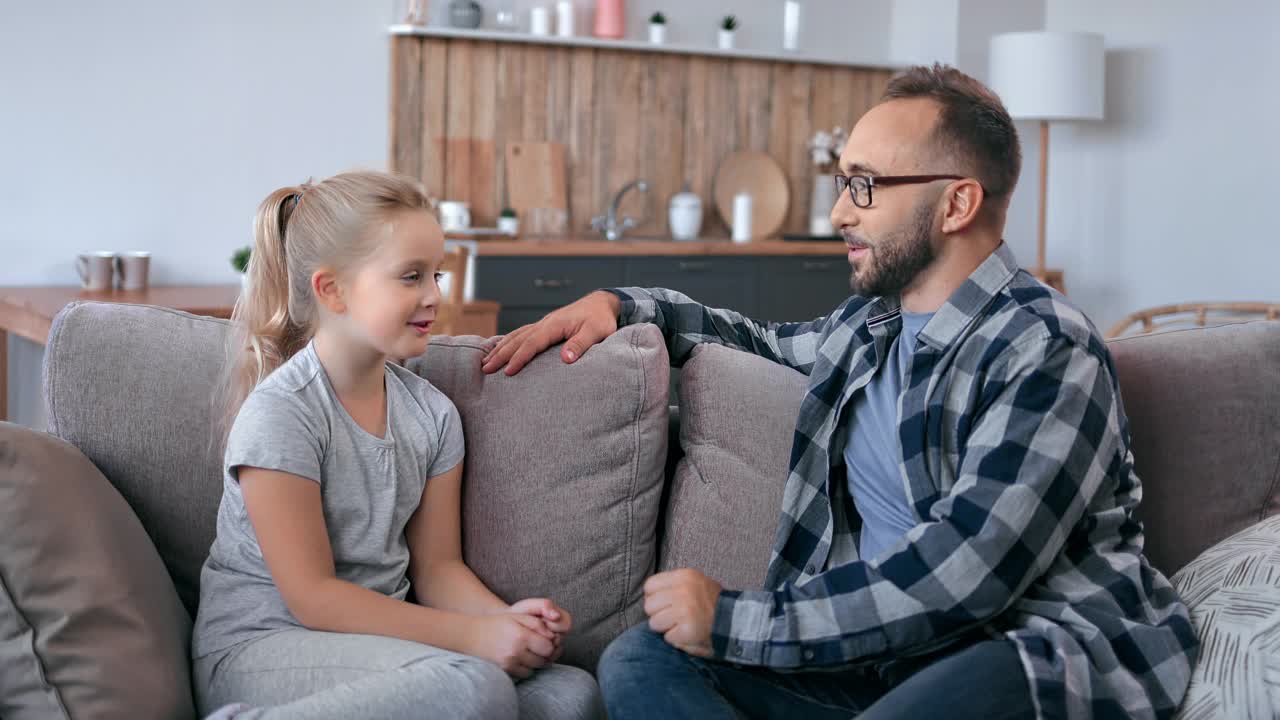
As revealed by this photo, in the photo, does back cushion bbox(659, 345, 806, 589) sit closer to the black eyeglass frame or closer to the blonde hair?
the black eyeglass frame

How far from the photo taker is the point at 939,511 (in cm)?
140

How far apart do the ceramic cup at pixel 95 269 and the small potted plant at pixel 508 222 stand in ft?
4.64

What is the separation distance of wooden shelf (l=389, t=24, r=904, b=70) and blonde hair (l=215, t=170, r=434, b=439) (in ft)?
10.1

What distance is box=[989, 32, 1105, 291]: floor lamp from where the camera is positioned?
15.9 ft

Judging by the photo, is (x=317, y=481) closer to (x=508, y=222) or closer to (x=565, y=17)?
(x=508, y=222)

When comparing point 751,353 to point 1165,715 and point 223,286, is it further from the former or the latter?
point 223,286

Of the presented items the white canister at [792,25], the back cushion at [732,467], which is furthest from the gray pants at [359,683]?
the white canister at [792,25]

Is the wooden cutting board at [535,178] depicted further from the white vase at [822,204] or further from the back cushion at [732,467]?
the back cushion at [732,467]

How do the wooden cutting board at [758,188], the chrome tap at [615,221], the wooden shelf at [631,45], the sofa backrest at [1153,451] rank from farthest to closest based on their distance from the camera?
Result: the wooden cutting board at [758,188]
the chrome tap at [615,221]
the wooden shelf at [631,45]
the sofa backrest at [1153,451]

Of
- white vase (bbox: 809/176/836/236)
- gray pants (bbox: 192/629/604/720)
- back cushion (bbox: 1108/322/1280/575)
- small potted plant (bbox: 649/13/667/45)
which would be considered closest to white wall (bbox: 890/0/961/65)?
white vase (bbox: 809/176/836/236)

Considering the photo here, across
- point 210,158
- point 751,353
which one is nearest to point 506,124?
point 210,158

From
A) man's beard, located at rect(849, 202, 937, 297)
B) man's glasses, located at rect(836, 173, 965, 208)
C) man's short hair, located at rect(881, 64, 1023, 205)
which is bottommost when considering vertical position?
man's beard, located at rect(849, 202, 937, 297)

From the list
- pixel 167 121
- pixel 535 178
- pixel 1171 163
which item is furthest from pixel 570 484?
pixel 1171 163

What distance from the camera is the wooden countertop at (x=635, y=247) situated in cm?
439
